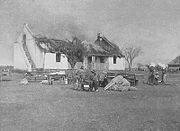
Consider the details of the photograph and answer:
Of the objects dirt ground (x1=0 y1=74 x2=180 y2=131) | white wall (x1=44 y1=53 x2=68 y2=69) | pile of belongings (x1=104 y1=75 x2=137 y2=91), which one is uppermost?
white wall (x1=44 y1=53 x2=68 y2=69)

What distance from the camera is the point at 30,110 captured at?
5.81 m

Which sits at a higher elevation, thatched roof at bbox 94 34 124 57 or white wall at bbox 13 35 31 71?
thatched roof at bbox 94 34 124 57

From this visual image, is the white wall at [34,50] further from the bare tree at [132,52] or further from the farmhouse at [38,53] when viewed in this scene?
the bare tree at [132,52]

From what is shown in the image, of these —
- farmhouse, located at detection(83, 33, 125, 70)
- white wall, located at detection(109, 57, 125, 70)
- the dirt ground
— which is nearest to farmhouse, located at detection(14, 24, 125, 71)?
farmhouse, located at detection(83, 33, 125, 70)

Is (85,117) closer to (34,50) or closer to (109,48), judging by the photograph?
(34,50)

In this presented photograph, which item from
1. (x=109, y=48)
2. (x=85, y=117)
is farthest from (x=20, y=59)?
(x=85, y=117)

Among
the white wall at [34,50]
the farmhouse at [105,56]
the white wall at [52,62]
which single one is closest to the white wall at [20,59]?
the white wall at [34,50]

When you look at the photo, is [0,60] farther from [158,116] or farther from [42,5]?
[158,116]

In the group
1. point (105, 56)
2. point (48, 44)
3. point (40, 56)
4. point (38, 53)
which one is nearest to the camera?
point (40, 56)

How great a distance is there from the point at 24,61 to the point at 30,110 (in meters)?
18.6

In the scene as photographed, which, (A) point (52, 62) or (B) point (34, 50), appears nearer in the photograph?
(A) point (52, 62)

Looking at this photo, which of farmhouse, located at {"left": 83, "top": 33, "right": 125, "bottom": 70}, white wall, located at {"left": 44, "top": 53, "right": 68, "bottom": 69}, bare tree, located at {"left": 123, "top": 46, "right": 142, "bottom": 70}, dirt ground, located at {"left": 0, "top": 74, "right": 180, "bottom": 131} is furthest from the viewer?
farmhouse, located at {"left": 83, "top": 33, "right": 125, "bottom": 70}

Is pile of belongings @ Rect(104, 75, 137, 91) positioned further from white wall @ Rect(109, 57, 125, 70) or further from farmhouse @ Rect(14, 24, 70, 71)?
white wall @ Rect(109, 57, 125, 70)

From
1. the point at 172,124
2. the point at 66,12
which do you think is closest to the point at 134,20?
the point at 66,12
